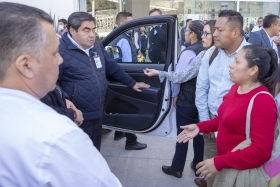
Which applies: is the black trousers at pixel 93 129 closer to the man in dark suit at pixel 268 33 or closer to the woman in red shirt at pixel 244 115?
the woman in red shirt at pixel 244 115

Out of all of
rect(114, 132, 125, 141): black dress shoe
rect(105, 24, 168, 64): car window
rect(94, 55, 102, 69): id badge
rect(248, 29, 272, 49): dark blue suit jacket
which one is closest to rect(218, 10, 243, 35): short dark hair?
rect(105, 24, 168, 64): car window

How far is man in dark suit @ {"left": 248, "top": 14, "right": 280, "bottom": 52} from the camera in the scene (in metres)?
4.57

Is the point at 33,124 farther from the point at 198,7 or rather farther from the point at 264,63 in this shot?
the point at 198,7

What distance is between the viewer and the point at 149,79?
313 centimetres

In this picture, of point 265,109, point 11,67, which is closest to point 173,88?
point 265,109

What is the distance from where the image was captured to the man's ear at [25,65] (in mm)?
750

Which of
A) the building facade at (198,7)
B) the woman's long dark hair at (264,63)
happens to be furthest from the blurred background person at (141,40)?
the building facade at (198,7)

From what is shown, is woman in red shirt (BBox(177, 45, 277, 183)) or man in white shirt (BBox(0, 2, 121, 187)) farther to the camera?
woman in red shirt (BBox(177, 45, 277, 183))

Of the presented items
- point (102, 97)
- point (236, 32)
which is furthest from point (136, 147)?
point (236, 32)

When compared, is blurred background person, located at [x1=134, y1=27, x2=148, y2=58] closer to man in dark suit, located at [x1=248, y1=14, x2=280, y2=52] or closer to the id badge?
the id badge

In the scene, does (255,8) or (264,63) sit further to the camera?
(255,8)

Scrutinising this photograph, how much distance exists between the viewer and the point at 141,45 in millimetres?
3693

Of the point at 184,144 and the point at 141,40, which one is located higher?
the point at 141,40

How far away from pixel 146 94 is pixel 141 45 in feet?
2.86
